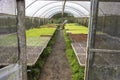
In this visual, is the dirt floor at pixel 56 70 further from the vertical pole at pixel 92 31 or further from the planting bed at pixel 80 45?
the vertical pole at pixel 92 31

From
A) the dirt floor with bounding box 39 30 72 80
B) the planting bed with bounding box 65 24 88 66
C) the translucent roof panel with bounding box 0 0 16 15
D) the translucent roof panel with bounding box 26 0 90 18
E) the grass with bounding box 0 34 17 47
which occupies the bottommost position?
the dirt floor with bounding box 39 30 72 80

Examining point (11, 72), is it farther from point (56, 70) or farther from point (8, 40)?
point (56, 70)

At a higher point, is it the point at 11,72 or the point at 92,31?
the point at 92,31

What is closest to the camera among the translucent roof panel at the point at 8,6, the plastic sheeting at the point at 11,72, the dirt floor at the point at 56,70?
the plastic sheeting at the point at 11,72

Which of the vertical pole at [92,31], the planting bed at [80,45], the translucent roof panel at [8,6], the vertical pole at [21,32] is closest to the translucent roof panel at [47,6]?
the planting bed at [80,45]

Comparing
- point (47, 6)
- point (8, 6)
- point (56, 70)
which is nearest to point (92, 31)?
point (8, 6)

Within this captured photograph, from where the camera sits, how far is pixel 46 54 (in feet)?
21.2

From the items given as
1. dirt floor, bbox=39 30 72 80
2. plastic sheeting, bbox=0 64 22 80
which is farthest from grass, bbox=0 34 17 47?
dirt floor, bbox=39 30 72 80

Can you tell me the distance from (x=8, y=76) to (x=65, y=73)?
2.48 metres

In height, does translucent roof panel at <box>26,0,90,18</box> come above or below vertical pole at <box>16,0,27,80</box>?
above

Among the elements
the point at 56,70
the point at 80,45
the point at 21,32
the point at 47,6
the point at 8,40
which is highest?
the point at 47,6

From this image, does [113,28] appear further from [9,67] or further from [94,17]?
[9,67]

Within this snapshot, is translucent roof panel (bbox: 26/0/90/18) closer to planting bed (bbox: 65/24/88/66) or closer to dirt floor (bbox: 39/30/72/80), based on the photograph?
planting bed (bbox: 65/24/88/66)

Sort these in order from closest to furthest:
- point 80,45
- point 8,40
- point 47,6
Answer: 1. point 8,40
2. point 80,45
3. point 47,6
